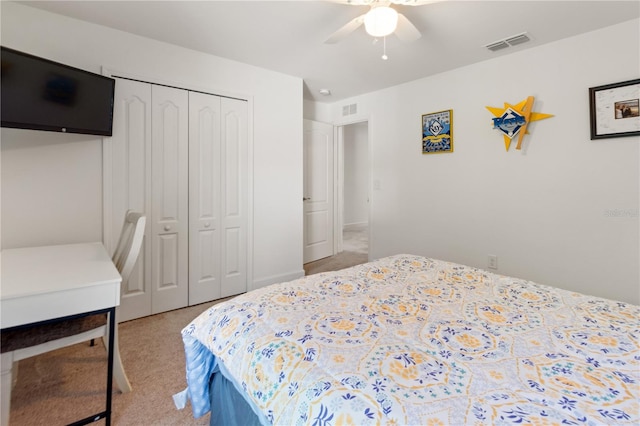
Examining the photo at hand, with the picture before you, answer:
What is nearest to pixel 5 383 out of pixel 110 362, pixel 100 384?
pixel 110 362

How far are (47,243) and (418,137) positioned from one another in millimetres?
3639

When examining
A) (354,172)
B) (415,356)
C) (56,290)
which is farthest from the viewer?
(354,172)

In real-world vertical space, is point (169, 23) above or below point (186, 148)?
above

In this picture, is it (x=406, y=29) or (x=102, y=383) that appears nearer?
(x=102, y=383)

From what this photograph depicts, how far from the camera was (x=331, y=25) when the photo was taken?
94.1 inches

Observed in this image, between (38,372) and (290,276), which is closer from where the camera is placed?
(38,372)

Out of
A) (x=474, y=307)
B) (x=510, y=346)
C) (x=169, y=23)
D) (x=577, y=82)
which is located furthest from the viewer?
(x=577, y=82)

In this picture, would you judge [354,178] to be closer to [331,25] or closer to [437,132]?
[437,132]

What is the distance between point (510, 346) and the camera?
1.00 m

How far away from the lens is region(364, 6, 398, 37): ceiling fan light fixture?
5.79 ft

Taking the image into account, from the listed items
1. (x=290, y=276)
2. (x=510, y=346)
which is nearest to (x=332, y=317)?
(x=510, y=346)

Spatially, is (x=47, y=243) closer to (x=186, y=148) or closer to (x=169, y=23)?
(x=186, y=148)

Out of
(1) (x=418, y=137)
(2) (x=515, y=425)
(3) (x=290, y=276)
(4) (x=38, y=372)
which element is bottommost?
(4) (x=38, y=372)

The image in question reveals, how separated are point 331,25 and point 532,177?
2.23m
